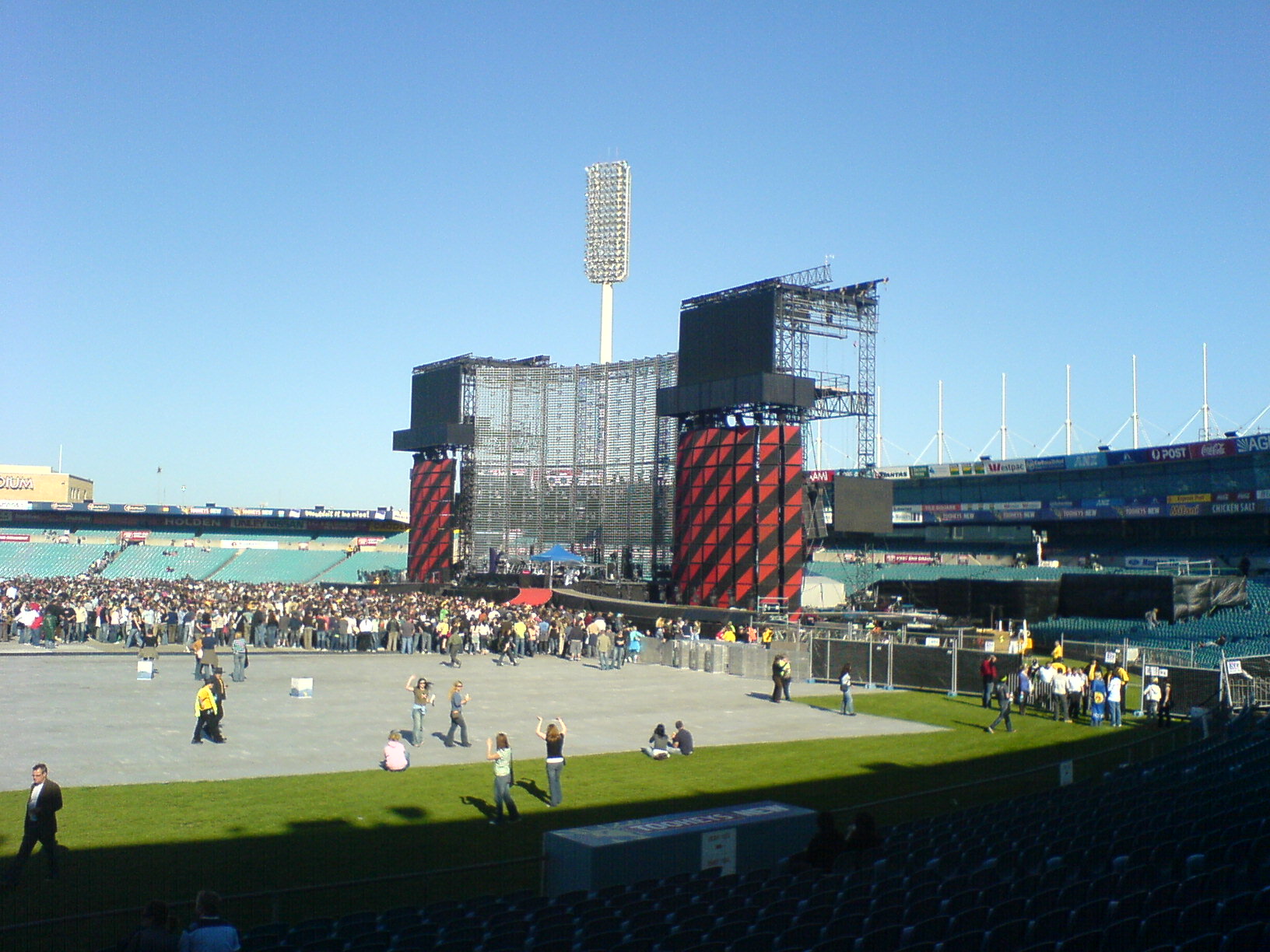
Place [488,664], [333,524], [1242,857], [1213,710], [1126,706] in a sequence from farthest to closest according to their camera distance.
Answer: [333,524]
[488,664]
[1126,706]
[1213,710]
[1242,857]

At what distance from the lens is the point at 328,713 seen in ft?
77.8

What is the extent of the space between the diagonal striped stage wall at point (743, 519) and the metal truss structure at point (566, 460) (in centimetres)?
586

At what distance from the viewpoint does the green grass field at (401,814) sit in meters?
10.8

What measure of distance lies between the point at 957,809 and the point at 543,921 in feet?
27.4

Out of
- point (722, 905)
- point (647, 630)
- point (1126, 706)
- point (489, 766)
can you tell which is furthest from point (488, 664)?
point (722, 905)

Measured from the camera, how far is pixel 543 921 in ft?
27.2

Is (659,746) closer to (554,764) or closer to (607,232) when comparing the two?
(554,764)

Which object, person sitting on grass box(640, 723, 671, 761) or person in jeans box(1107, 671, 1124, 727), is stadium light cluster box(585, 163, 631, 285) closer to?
person in jeans box(1107, 671, 1124, 727)

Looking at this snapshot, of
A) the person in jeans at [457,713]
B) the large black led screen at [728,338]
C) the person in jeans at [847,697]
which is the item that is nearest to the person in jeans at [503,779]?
the person in jeans at [457,713]

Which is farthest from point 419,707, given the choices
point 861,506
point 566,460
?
point 566,460

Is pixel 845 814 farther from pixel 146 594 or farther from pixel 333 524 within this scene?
pixel 333 524

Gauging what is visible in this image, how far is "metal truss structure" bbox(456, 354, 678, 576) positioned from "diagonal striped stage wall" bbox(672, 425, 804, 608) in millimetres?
5864

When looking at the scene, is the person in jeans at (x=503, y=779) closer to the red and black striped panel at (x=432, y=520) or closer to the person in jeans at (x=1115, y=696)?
the person in jeans at (x=1115, y=696)

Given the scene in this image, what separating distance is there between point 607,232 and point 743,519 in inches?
1450
